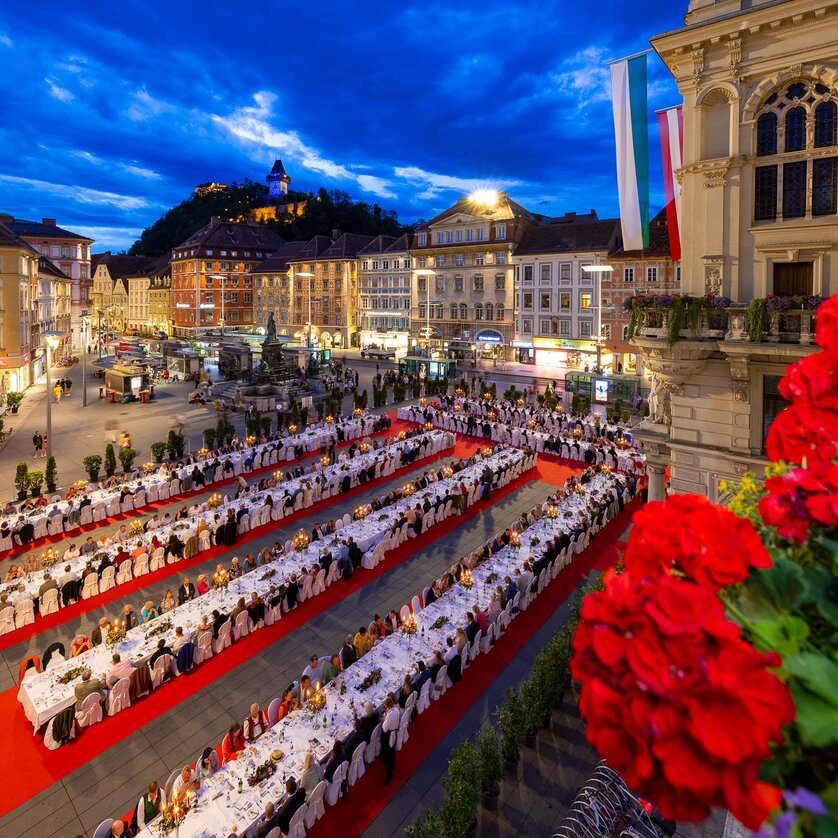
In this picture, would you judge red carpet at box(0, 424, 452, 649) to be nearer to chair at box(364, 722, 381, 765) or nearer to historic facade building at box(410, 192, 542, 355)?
chair at box(364, 722, 381, 765)

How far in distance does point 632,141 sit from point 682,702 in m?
18.1

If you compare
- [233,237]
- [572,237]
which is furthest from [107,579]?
[233,237]

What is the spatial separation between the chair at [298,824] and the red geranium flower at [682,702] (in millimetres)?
8676

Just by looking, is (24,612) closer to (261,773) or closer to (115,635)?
(115,635)

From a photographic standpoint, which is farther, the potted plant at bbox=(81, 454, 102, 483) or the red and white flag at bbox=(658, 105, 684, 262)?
the potted plant at bbox=(81, 454, 102, 483)

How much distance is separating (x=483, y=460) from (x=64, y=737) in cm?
1983

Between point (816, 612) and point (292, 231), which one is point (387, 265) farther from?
point (816, 612)

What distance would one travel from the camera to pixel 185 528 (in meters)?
→ 19.0

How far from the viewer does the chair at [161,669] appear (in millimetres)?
12289

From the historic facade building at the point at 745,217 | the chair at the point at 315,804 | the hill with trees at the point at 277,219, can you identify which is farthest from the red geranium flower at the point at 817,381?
the hill with trees at the point at 277,219

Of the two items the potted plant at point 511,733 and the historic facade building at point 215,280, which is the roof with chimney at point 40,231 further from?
the potted plant at point 511,733

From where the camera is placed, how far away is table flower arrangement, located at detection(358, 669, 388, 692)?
36.3 ft

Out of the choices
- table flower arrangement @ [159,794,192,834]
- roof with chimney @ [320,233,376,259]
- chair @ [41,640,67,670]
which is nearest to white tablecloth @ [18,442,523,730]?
chair @ [41,640,67,670]

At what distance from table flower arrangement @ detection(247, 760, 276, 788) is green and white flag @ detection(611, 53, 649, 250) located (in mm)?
16083
